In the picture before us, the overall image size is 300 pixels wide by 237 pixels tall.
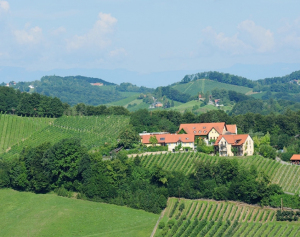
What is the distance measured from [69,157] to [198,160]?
18.2 meters

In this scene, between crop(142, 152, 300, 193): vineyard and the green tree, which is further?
the green tree

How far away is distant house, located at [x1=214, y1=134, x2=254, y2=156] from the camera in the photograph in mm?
82188

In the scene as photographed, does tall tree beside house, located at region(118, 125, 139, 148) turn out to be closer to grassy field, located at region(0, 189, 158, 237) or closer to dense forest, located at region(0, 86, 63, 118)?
grassy field, located at region(0, 189, 158, 237)

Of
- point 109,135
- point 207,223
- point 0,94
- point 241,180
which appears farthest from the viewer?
point 0,94

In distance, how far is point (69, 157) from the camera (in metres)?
76.2

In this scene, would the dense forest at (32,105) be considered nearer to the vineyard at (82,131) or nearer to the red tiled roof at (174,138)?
the vineyard at (82,131)

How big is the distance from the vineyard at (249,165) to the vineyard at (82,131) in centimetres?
1418

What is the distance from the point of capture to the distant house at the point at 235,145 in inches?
3236

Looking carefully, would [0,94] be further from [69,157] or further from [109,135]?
[69,157]

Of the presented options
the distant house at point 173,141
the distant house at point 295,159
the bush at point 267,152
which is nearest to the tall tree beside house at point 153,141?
the distant house at point 173,141

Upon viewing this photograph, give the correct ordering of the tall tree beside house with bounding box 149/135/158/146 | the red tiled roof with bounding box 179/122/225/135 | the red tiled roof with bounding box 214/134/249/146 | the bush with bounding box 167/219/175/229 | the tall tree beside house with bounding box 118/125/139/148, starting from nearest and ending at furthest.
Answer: the bush with bounding box 167/219/175/229
the red tiled roof with bounding box 214/134/249/146
the tall tree beside house with bounding box 118/125/139/148
the tall tree beside house with bounding box 149/135/158/146
the red tiled roof with bounding box 179/122/225/135

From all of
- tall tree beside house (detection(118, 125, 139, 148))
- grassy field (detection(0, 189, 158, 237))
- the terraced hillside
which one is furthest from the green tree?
the terraced hillside

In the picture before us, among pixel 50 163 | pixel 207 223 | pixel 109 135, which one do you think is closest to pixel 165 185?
pixel 207 223

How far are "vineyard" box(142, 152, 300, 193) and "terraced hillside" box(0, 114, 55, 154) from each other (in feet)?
107
